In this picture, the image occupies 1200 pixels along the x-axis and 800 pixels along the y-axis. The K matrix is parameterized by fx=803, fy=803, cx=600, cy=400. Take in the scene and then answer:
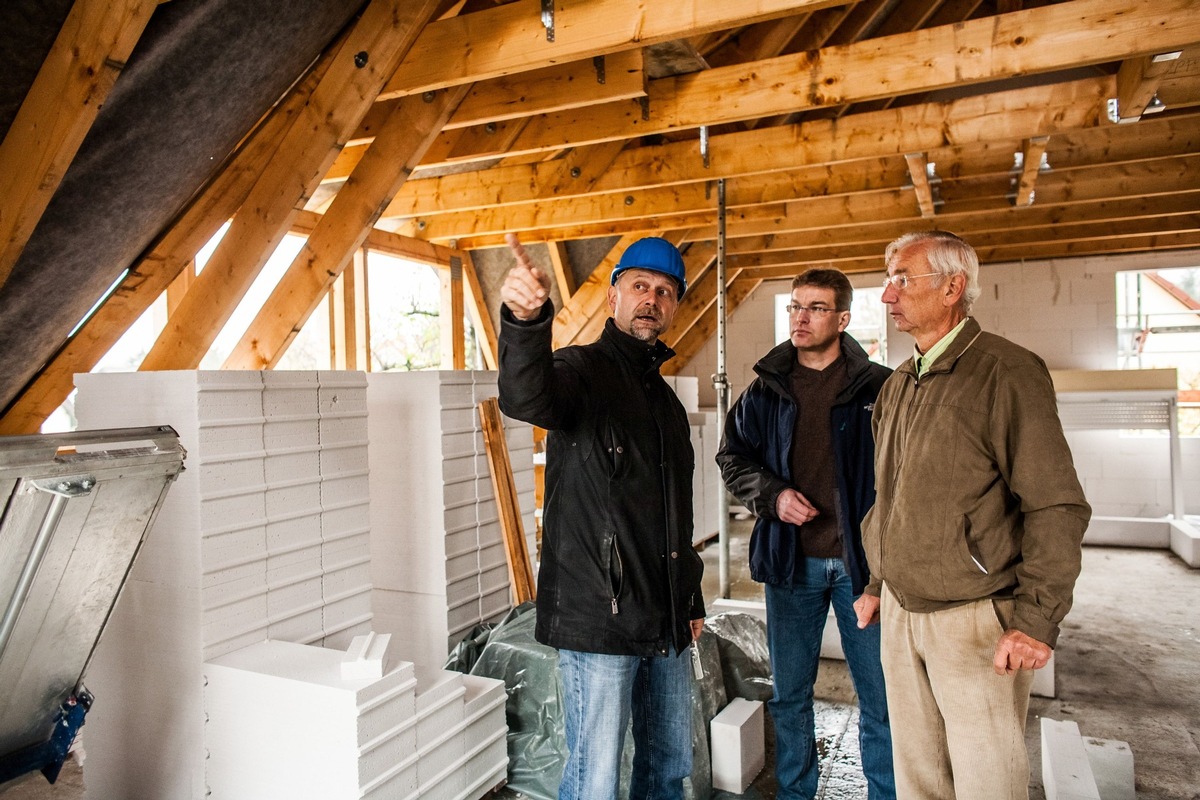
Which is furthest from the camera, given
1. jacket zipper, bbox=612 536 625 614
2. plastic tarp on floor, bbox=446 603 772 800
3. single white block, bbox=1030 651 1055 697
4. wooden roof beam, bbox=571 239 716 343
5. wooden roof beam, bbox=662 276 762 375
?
wooden roof beam, bbox=662 276 762 375

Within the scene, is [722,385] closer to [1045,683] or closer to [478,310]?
[1045,683]

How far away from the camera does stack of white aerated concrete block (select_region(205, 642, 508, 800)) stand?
2.03 m

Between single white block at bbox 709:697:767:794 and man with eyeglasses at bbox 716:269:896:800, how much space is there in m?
0.23

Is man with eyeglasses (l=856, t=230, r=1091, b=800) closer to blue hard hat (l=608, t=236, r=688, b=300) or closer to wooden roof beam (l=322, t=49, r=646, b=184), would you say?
blue hard hat (l=608, t=236, r=688, b=300)

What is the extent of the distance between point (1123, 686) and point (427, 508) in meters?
3.11

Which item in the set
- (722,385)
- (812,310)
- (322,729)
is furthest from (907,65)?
(322,729)

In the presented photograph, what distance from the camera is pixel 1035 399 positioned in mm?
1585

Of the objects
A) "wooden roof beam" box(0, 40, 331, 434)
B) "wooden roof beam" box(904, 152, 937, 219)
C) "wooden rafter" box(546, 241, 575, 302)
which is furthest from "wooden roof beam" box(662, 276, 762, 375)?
"wooden roof beam" box(0, 40, 331, 434)

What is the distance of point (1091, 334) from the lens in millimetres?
7363

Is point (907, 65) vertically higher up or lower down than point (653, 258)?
higher up

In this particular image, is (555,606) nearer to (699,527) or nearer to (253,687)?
(253,687)

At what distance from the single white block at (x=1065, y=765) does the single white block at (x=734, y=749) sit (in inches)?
34.4

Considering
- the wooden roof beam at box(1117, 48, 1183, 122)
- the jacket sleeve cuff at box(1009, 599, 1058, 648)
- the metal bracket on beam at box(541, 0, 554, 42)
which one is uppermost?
the metal bracket on beam at box(541, 0, 554, 42)

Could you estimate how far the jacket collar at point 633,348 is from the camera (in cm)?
184
